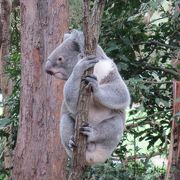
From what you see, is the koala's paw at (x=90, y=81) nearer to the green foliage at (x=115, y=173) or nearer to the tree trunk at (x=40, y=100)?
the green foliage at (x=115, y=173)

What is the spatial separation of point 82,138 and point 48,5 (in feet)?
6.55

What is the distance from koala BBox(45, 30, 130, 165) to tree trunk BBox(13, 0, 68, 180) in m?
1.27

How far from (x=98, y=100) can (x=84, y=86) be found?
0.29 metres

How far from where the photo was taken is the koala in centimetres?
228

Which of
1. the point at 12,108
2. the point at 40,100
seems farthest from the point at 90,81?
the point at 12,108

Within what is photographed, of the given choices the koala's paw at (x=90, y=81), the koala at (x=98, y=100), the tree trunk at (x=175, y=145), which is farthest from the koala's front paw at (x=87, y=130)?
the tree trunk at (x=175, y=145)

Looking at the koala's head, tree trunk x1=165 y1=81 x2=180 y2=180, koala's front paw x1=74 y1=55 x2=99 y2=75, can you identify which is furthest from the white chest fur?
tree trunk x1=165 y1=81 x2=180 y2=180

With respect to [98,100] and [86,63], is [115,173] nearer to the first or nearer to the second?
[98,100]

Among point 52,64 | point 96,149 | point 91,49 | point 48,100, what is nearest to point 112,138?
point 96,149

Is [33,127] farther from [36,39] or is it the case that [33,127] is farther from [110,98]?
[110,98]

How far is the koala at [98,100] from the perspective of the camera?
89.6 inches

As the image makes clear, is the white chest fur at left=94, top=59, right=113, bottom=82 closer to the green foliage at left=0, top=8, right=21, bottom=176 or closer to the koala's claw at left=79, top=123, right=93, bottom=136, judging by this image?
the koala's claw at left=79, top=123, right=93, bottom=136

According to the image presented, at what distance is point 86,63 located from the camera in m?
1.99

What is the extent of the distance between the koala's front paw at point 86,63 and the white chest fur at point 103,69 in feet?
0.84
